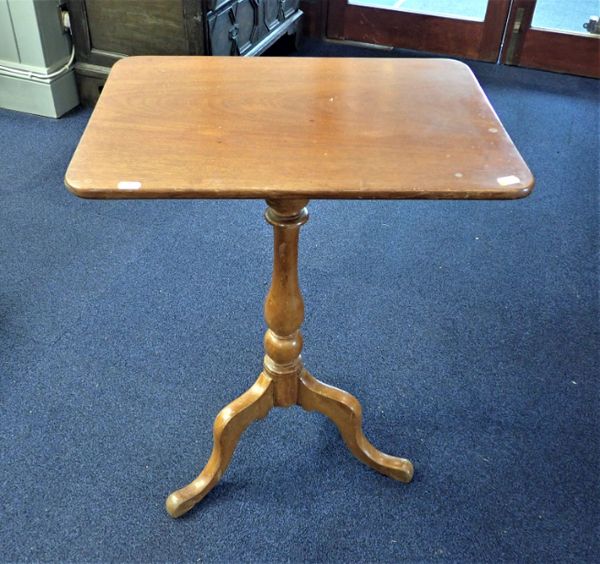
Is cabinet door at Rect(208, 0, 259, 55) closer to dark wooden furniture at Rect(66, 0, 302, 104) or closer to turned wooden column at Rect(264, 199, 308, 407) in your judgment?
dark wooden furniture at Rect(66, 0, 302, 104)

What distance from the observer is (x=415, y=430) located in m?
1.50

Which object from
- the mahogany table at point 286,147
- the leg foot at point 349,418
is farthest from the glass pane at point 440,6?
the leg foot at point 349,418

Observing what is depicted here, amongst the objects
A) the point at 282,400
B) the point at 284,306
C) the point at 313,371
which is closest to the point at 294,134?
the point at 284,306

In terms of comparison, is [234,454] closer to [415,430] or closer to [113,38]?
[415,430]

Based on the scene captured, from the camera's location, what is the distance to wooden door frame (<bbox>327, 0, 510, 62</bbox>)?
3225 millimetres

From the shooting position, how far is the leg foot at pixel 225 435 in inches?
50.1

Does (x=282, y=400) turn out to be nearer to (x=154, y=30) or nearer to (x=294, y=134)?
(x=294, y=134)

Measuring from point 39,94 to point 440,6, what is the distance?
197 centimetres

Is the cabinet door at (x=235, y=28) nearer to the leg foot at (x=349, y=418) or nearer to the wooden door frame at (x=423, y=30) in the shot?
the wooden door frame at (x=423, y=30)

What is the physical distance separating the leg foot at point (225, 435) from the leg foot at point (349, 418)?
3.0 inches

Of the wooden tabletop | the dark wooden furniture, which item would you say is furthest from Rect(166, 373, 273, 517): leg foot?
the dark wooden furniture

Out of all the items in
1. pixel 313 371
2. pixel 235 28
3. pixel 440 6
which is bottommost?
pixel 313 371

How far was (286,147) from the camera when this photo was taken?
0.93 m

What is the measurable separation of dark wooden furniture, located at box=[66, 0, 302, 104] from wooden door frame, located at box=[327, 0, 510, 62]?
753mm
